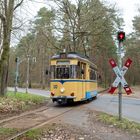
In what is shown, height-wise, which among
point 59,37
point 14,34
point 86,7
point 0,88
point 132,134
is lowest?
point 132,134

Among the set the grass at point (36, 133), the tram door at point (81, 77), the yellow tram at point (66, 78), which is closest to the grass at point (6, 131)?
the grass at point (36, 133)

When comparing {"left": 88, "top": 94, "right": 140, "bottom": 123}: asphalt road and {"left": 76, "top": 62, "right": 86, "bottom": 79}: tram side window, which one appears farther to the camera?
{"left": 76, "top": 62, "right": 86, "bottom": 79}: tram side window

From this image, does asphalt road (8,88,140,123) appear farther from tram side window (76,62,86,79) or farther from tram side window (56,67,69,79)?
tram side window (56,67,69,79)

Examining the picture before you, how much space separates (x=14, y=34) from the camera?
22609 mm

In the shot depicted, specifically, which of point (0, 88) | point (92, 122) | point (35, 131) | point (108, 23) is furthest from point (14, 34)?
point (108, 23)

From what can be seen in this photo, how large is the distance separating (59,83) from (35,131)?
11025 mm

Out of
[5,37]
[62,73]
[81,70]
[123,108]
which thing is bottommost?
[123,108]

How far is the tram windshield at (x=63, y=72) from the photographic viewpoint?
70.2 ft

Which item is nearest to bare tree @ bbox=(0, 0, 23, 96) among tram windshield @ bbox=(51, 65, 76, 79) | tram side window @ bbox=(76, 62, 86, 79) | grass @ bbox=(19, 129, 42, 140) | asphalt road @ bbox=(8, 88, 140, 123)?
tram windshield @ bbox=(51, 65, 76, 79)

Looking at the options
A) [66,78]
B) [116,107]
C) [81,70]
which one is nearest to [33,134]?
[66,78]

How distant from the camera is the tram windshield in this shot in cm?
2141

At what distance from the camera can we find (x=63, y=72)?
71.0 ft

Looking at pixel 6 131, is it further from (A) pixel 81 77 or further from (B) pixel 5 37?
(A) pixel 81 77

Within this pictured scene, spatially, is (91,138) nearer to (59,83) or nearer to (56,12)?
(59,83)
